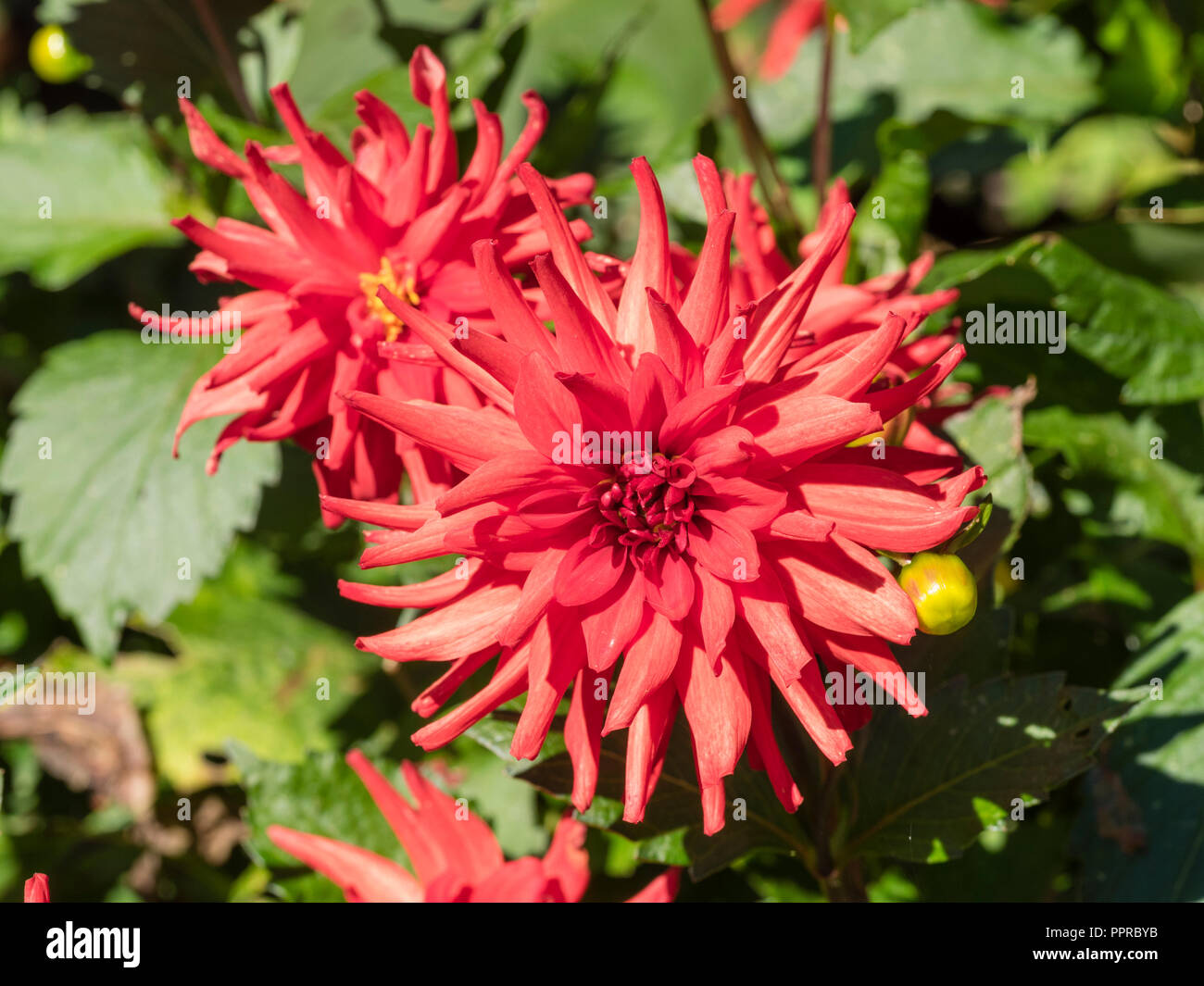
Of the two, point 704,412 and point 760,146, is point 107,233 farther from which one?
point 704,412

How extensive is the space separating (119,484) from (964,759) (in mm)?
1410

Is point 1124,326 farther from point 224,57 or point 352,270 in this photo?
point 224,57

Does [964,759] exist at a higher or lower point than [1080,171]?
lower

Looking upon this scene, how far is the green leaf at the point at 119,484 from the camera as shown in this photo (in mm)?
1775

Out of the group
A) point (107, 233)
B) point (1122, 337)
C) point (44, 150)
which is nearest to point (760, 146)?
point (1122, 337)

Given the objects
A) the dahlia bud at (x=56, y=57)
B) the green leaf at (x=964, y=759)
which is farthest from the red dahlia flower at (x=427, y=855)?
the dahlia bud at (x=56, y=57)

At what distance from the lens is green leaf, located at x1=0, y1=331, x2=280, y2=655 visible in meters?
1.78

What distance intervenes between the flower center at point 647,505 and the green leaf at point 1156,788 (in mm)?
973

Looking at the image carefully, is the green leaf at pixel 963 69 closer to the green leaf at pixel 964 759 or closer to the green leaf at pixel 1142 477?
the green leaf at pixel 1142 477

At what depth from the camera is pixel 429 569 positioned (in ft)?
5.21

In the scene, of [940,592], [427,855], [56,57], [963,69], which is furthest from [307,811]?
[963,69]

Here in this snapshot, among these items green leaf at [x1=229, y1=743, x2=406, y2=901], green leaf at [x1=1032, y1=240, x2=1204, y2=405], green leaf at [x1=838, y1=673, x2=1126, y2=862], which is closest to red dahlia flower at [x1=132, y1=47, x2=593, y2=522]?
A: green leaf at [x1=229, y1=743, x2=406, y2=901]

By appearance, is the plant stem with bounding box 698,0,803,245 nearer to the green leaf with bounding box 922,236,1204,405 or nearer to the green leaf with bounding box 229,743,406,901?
the green leaf with bounding box 922,236,1204,405

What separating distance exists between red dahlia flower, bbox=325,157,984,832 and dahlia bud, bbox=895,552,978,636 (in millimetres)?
54
